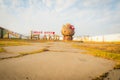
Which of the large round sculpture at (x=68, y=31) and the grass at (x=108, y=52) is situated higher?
the large round sculpture at (x=68, y=31)

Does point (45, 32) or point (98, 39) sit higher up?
point (45, 32)

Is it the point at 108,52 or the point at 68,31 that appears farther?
the point at 68,31

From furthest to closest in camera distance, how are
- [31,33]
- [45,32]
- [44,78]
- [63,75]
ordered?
[45,32] → [31,33] → [63,75] → [44,78]

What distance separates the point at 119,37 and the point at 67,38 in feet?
51.9

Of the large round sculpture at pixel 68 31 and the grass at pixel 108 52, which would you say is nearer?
the grass at pixel 108 52

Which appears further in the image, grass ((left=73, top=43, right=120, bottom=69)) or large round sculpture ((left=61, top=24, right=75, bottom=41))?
large round sculpture ((left=61, top=24, right=75, bottom=41))

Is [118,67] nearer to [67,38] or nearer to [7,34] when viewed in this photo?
[7,34]

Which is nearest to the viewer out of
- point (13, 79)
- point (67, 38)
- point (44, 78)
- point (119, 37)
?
point (13, 79)

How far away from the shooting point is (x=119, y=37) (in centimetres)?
2014

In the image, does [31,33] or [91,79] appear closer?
[91,79]

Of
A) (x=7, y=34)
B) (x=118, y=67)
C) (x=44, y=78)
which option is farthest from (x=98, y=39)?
(x=44, y=78)

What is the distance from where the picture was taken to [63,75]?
8.79ft

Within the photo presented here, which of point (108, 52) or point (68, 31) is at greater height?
Answer: point (68, 31)

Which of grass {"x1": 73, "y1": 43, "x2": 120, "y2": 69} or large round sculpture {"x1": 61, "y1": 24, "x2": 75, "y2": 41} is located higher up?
large round sculpture {"x1": 61, "y1": 24, "x2": 75, "y2": 41}
